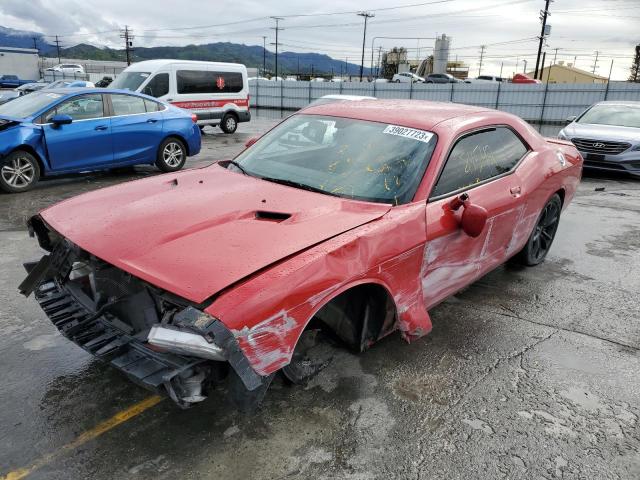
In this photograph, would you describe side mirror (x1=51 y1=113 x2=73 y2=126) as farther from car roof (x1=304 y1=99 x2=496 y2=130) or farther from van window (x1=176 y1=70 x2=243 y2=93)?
van window (x1=176 y1=70 x2=243 y2=93)

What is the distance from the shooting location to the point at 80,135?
7559 mm

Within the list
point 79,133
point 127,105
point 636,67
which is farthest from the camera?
point 636,67

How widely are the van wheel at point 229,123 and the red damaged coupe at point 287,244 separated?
1266 centimetres

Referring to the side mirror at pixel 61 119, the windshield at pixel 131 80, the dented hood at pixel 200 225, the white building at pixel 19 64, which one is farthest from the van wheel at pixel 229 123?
the white building at pixel 19 64

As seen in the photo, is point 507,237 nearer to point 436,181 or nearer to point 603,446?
point 436,181

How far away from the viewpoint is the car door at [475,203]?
3014mm

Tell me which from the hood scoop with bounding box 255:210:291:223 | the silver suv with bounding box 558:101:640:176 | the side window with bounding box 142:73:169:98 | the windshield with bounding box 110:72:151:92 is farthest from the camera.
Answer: the side window with bounding box 142:73:169:98

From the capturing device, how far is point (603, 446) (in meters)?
2.48

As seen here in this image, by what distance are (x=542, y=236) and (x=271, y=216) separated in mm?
3403

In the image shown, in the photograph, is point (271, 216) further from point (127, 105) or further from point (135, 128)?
point (127, 105)

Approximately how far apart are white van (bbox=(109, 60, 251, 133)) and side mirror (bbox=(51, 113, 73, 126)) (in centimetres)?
634

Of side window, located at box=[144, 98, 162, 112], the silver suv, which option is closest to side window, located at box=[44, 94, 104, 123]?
side window, located at box=[144, 98, 162, 112]

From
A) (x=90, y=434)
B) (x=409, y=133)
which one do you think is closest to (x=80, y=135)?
(x=409, y=133)

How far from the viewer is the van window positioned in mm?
14219
